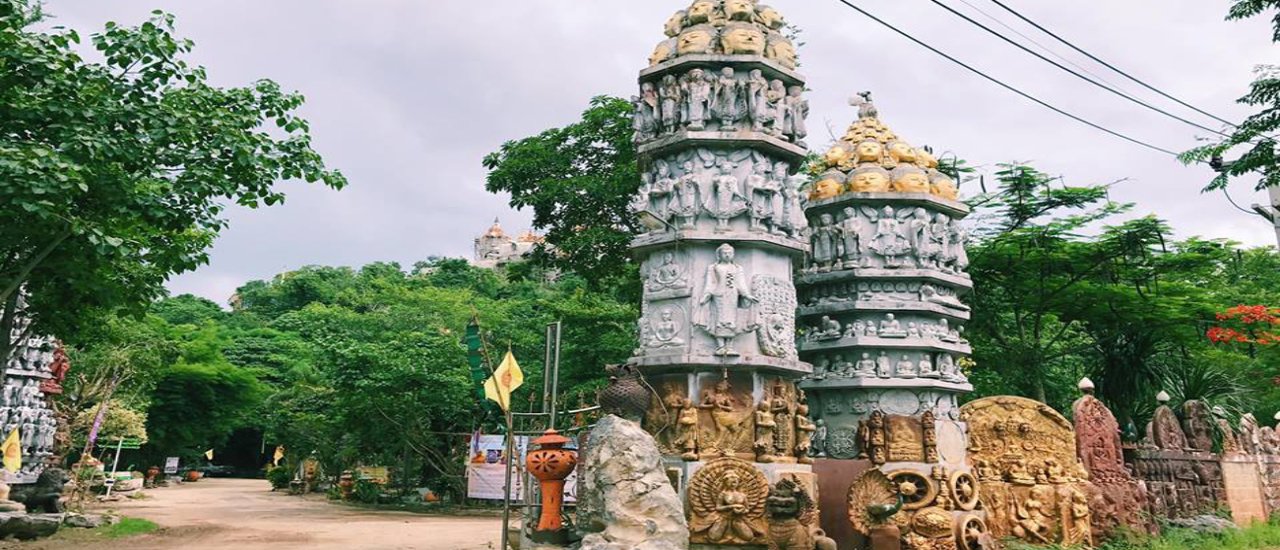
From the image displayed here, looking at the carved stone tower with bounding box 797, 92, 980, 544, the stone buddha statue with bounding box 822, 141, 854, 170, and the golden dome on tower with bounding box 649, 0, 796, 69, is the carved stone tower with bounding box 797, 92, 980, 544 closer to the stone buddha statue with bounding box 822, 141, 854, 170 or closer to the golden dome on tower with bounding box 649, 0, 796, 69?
the stone buddha statue with bounding box 822, 141, 854, 170

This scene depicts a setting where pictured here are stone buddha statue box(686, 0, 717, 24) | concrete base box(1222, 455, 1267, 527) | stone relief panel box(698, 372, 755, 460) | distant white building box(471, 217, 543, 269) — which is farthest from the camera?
distant white building box(471, 217, 543, 269)

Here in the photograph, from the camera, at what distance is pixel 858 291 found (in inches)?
571

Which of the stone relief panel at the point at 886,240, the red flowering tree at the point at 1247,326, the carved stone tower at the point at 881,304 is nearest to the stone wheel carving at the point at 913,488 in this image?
the carved stone tower at the point at 881,304

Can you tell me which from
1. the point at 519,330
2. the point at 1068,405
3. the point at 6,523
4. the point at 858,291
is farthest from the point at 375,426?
the point at 1068,405

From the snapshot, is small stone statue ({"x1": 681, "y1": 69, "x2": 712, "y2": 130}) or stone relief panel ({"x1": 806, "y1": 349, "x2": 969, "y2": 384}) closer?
small stone statue ({"x1": 681, "y1": 69, "x2": 712, "y2": 130})

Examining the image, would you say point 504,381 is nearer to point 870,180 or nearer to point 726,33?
point 726,33

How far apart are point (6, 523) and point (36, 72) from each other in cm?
925

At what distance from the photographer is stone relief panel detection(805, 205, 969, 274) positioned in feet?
47.7

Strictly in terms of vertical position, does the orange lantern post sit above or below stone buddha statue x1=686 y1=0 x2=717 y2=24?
below

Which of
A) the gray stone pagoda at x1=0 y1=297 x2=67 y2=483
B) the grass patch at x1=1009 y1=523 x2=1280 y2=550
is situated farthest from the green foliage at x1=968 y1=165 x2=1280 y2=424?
the gray stone pagoda at x1=0 y1=297 x2=67 y2=483

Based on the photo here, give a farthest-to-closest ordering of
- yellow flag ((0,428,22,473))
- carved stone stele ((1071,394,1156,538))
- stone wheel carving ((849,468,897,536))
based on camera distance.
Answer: yellow flag ((0,428,22,473))
carved stone stele ((1071,394,1156,538))
stone wheel carving ((849,468,897,536))

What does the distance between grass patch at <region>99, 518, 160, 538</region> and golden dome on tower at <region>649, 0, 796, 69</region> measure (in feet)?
42.8

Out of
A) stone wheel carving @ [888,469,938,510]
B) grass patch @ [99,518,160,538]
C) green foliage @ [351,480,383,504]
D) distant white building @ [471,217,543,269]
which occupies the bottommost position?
grass patch @ [99,518,160,538]

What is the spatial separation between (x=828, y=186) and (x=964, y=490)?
5376 millimetres
